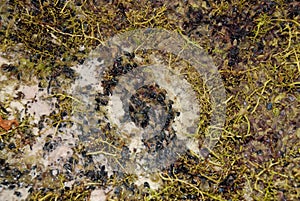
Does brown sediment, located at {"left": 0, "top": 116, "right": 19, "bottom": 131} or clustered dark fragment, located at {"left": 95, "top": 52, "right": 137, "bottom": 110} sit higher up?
clustered dark fragment, located at {"left": 95, "top": 52, "right": 137, "bottom": 110}

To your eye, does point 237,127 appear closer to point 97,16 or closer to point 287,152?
point 287,152

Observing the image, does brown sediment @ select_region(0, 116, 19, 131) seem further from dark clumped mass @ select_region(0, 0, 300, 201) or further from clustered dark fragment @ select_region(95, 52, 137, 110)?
clustered dark fragment @ select_region(95, 52, 137, 110)

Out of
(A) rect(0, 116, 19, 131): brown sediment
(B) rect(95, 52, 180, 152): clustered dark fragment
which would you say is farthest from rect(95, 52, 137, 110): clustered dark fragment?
(A) rect(0, 116, 19, 131): brown sediment

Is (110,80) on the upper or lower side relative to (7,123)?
upper

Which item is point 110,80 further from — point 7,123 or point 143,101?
point 7,123

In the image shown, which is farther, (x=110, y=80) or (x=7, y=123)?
(x=110, y=80)

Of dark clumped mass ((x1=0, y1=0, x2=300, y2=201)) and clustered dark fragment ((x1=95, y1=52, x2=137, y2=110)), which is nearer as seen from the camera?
dark clumped mass ((x1=0, y1=0, x2=300, y2=201))

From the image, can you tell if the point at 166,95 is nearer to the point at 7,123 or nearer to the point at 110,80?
the point at 110,80

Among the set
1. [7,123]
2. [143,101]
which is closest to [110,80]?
[143,101]

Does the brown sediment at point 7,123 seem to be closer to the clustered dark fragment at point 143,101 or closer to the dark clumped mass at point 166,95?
the dark clumped mass at point 166,95
